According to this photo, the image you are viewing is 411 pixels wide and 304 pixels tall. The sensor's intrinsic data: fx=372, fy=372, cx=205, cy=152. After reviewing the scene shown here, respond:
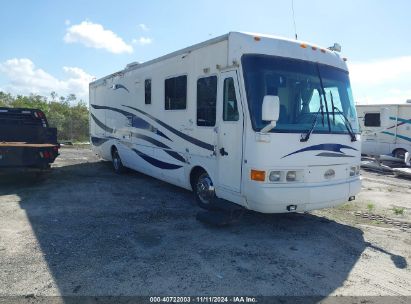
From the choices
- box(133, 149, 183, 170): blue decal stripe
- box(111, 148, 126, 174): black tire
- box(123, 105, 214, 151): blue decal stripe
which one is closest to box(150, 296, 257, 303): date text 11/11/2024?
box(123, 105, 214, 151): blue decal stripe

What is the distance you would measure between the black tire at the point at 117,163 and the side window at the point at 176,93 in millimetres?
3920

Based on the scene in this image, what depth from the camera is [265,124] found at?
5582 millimetres

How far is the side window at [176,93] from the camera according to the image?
7557 millimetres

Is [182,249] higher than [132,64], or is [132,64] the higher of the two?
[132,64]

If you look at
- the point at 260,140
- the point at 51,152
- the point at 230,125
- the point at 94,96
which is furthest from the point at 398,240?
the point at 94,96

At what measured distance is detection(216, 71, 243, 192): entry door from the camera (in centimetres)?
592

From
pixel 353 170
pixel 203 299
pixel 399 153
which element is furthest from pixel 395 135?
pixel 203 299

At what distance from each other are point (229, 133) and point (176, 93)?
7.20ft

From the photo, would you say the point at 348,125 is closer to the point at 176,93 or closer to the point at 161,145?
the point at 176,93


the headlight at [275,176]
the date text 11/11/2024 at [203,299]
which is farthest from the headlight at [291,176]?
the date text 11/11/2024 at [203,299]

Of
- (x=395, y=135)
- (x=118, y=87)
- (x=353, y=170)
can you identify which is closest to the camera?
(x=353, y=170)

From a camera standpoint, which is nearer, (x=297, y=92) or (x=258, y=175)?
(x=258, y=175)

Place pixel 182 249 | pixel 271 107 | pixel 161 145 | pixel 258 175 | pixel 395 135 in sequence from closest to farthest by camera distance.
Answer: pixel 271 107 → pixel 182 249 → pixel 258 175 → pixel 161 145 → pixel 395 135

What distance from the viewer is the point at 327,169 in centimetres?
599
